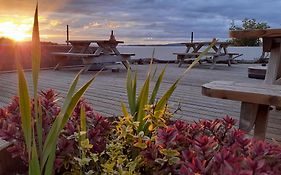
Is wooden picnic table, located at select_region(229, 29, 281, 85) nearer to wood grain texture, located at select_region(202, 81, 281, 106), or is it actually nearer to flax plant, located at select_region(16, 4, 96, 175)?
wood grain texture, located at select_region(202, 81, 281, 106)

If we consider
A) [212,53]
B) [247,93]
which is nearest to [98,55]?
[212,53]

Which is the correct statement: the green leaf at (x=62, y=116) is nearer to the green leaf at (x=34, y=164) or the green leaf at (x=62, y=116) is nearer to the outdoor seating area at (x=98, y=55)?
the green leaf at (x=34, y=164)

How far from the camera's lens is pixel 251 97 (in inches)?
71.6

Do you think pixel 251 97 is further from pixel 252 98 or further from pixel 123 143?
pixel 123 143

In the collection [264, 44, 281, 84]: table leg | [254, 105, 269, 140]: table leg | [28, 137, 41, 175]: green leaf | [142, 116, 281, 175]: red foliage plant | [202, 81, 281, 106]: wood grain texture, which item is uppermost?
[264, 44, 281, 84]: table leg

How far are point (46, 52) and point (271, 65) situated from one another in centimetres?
652

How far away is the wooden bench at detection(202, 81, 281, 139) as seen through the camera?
177cm

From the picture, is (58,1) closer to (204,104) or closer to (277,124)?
(277,124)

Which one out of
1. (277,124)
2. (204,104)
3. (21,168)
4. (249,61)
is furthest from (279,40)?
(249,61)

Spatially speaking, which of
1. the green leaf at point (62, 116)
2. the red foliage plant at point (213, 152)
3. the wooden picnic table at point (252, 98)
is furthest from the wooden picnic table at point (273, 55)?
the green leaf at point (62, 116)

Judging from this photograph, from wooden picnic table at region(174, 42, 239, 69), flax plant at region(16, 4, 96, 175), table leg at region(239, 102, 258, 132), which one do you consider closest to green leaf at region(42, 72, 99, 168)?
flax plant at region(16, 4, 96, 175)

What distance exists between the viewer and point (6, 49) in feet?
24.7

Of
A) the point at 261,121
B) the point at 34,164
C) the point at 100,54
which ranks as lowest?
the point at 261,121

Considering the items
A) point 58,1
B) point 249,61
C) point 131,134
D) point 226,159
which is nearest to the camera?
point 226,159
